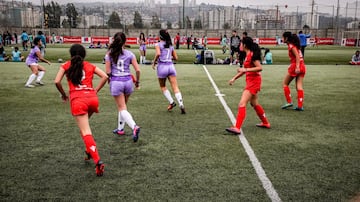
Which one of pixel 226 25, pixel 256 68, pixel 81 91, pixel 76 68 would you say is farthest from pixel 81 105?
pixel 226 25

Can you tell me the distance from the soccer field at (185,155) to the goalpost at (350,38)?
154 feet

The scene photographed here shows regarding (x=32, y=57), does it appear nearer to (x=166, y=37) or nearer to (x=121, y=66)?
(x=166, y=37)

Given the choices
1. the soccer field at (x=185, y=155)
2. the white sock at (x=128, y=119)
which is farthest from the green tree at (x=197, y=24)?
the white sock at (x=128, y=119)

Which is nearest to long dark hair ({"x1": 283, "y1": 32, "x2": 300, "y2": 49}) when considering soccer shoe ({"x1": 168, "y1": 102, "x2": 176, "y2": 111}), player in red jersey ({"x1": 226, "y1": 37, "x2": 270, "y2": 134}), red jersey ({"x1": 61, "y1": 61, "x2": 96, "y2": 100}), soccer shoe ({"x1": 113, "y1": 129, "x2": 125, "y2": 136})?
player in red jersey ({"x1": 226, "y1": 37, "x2": 270, "y2": 134})

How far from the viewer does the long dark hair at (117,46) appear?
5.89 m

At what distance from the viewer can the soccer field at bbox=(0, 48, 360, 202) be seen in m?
4.25

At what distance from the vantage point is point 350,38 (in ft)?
185

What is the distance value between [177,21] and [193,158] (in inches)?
2637

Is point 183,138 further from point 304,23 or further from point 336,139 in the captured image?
point 304,23

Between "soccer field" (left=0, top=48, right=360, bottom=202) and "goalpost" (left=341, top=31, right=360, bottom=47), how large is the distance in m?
47.1

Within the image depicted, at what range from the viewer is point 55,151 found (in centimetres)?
579

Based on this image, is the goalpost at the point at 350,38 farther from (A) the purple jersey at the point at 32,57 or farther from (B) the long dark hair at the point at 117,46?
(B) the long dark hair at the point at 117,46

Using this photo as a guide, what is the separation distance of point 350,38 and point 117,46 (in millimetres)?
59533

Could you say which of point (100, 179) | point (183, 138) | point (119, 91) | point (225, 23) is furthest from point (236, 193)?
point (225, 23)
